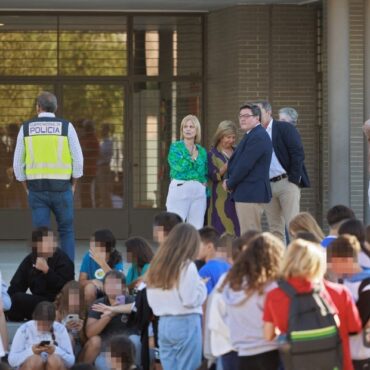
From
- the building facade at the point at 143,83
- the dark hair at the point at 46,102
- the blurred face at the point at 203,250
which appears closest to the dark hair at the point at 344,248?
the blurred face at the point at 203,250

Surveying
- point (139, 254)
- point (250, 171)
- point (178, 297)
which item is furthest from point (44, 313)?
point (250, 171)

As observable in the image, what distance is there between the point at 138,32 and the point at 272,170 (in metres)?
5.47

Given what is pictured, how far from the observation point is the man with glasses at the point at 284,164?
12.0 m

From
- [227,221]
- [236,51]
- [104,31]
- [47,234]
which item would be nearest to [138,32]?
[104,31]

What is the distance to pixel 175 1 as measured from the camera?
15508 mm

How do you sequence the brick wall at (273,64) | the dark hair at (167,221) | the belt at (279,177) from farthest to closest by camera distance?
the brick wall at (273,64) → the belt at (279,177) → the dark hair at (167,221)

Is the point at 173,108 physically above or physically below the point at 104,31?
below

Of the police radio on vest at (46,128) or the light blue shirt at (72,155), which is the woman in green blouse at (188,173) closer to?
the light blue shirt at (72,155)

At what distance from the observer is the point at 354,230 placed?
26.2ft

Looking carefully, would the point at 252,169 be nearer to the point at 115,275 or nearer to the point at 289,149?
the point at 289,149

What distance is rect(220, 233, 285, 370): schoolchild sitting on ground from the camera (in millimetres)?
7047

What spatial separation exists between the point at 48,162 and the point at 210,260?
3.07m

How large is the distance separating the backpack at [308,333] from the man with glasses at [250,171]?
4552 millimetres

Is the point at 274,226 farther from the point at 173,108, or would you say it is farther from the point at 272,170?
the point at 173,108
